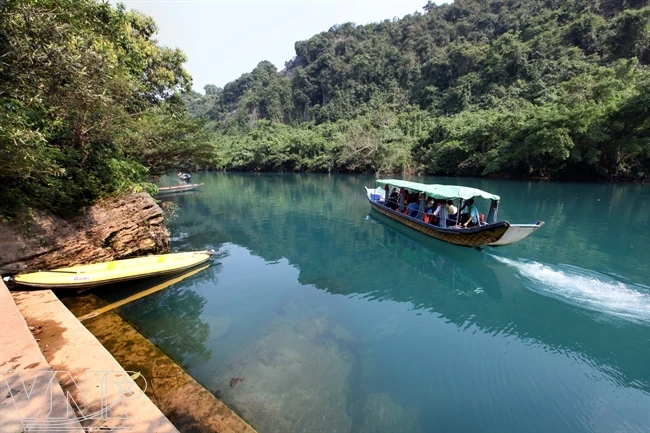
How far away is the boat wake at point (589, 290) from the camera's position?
23.7 feet

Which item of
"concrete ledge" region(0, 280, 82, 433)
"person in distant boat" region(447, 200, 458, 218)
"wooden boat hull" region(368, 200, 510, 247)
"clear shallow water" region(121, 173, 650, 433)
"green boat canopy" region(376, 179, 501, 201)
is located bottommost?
"clear shallow water" region(121, 173, 650, 433)

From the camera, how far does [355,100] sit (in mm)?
74062

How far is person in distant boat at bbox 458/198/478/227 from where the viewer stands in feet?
38.4

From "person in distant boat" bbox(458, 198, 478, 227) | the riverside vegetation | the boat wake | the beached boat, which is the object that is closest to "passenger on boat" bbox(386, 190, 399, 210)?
"person in distant boat" bbox(458, 198, 478, 227)

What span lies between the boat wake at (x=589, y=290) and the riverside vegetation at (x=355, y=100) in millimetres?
10921

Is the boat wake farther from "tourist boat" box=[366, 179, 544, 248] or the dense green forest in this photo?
the dense green forest

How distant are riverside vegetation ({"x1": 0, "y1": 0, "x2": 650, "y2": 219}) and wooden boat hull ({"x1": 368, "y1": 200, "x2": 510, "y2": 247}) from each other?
10124 mm

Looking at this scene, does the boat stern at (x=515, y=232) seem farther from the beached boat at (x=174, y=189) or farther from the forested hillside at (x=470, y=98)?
the beached boat at (x=174, y=189)

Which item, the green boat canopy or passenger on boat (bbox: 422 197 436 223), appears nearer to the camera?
the green boat canopy

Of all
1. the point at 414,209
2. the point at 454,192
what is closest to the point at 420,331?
the point at 454,192

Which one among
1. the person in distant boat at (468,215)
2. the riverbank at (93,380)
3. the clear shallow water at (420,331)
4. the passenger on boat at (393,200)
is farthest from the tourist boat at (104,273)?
the passenger on boat at (393,200)

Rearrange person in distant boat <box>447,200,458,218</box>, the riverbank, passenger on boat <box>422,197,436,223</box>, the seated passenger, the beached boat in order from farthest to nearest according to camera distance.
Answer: the beached boat, the seated passenger, passenger on boat <box>422,197,436,223</box>, person in distant boat <box>447,200,458,218</box>, the riverbank

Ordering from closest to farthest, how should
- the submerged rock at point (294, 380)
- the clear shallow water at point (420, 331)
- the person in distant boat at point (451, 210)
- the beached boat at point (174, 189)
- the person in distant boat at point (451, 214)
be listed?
the submerged rock at point (294, 380), the clear shallow water at point (420, 331), the person in distant boat at point (451, 214), the person in distant boat at point (451, 210), the beached boat at point (174, 189)

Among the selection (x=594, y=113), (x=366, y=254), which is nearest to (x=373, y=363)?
(x=366, y=254)
